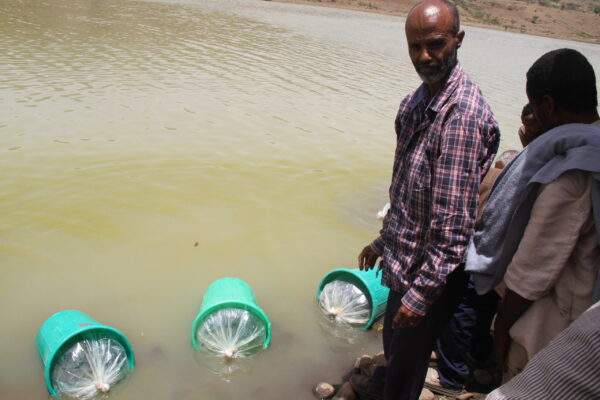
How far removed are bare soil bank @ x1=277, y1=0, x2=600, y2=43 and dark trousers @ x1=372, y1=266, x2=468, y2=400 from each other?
37.7 m

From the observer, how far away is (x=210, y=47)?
1398 cm

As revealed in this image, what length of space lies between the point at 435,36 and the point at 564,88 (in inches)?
20.5

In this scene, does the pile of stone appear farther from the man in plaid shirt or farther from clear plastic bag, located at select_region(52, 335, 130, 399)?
clear plastic bag, located at select_region(52, 335, 130, 399)

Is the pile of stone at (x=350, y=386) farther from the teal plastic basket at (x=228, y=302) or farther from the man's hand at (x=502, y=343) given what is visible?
the man's hand at (x=502, y=343)

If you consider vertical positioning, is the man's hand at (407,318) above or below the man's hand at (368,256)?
above

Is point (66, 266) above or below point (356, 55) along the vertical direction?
below

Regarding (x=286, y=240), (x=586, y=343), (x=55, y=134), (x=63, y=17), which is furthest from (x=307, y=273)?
(x=63, y=17)

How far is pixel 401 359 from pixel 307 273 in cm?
Answer: 218

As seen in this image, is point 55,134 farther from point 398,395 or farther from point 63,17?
point 63,17

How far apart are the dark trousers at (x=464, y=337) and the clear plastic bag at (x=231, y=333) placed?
118cm

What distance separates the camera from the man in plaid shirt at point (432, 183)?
1.76 meters

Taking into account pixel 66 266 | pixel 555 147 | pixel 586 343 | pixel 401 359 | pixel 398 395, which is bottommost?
pixel 66 266

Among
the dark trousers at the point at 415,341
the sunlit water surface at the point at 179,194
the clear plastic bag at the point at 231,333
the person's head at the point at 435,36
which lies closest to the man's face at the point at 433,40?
the person's head at the point at 435,36

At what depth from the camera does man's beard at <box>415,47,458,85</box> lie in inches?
73.8
